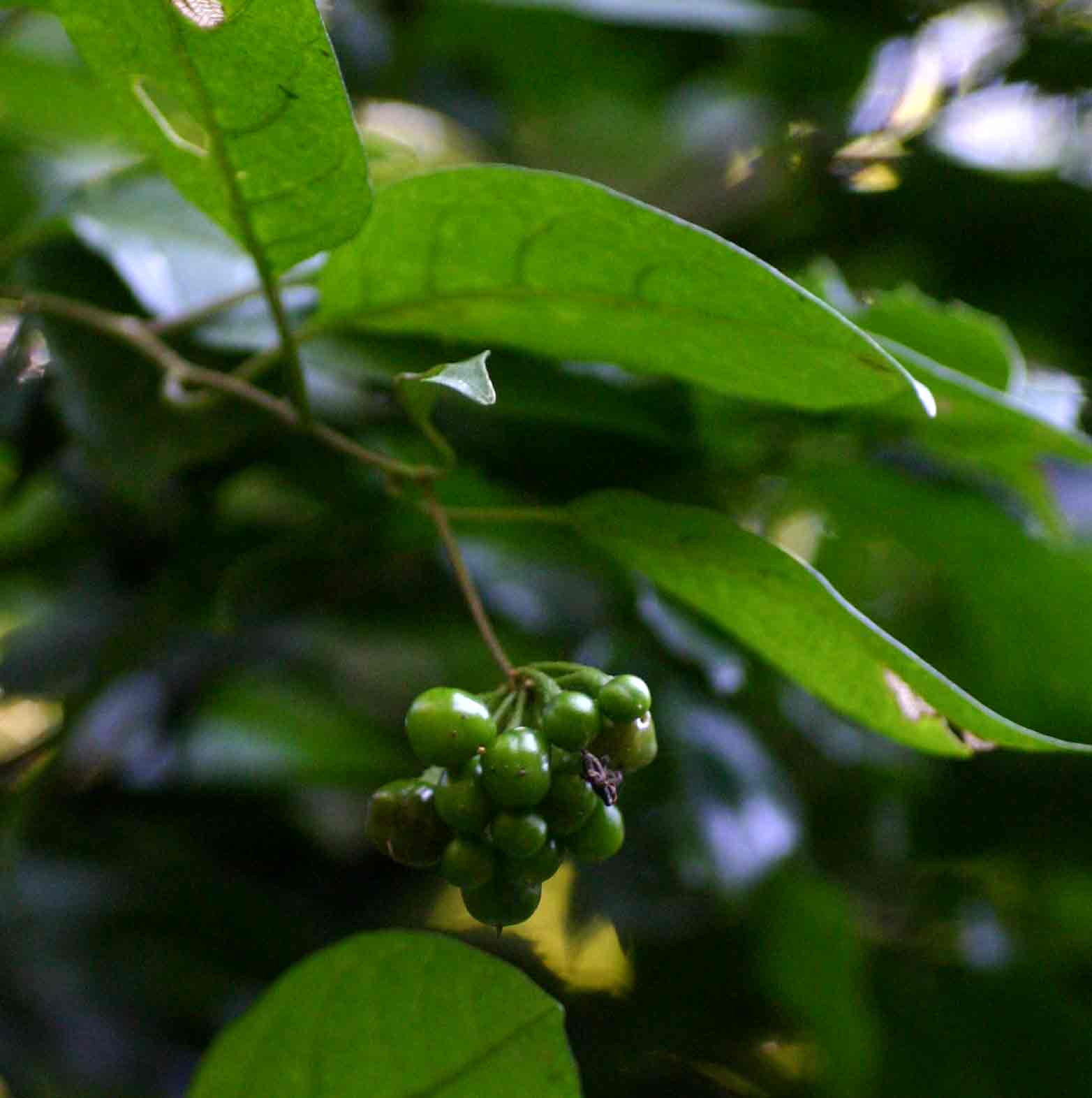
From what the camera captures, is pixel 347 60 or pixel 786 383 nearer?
pixel 786 383

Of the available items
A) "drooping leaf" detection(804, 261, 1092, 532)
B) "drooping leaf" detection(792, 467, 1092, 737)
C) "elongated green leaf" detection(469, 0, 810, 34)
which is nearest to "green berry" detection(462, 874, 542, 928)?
"drooping leaf" detection(804, 261, 1092, 532)

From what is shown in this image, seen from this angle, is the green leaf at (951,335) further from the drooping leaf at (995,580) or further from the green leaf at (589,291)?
the green leaf at (589,291)

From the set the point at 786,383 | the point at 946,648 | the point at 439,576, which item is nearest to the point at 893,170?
the point at 946,648

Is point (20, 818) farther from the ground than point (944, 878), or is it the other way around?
point (20, 818)

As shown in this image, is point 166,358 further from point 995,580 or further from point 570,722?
point 995,580

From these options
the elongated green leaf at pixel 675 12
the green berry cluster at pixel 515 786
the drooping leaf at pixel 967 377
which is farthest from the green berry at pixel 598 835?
the elongated green leaf at pixel 675 12

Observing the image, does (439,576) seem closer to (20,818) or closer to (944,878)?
(20,818)

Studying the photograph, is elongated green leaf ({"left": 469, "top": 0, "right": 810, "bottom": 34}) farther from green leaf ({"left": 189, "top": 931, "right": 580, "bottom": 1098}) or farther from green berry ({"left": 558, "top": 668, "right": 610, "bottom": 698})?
green leaf ({"left": 189, "top": 931, "right": 580, "bottom": 1098})
